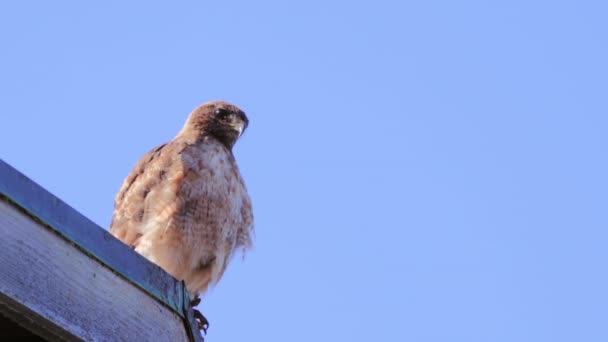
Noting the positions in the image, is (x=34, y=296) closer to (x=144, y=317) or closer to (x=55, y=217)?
(x=55, y=217)

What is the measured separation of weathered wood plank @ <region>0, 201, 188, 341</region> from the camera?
2312mm

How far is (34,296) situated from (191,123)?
21.5 ft

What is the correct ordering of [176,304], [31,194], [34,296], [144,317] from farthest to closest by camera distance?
[176,304] → [144,317] → [31,194] → [34,296]

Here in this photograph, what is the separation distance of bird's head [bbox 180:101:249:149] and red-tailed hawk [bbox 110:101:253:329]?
0.76 meters

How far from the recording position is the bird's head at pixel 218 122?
8672 mm

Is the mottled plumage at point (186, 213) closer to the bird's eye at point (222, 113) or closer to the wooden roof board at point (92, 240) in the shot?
the bird's eye at point (222, 113)

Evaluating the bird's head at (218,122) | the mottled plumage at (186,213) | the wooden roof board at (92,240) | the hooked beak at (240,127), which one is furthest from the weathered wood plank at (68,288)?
the hooked beak at (240,127)

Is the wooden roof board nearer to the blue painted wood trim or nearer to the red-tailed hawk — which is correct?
the blue painted wood trim

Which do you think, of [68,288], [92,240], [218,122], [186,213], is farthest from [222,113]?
[68,288]

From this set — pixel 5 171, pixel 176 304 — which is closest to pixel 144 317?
pixel 176 304

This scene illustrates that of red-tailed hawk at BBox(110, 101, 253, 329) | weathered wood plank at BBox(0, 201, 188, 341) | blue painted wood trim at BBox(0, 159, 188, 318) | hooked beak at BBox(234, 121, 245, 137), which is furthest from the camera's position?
hooked beak at BBox(234, 121, 245, 137)

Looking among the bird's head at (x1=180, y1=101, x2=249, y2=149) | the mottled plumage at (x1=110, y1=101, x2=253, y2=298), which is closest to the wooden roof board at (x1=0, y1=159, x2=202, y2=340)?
the mottled plumage at (x1=110, y1=101, x2=253, y2=298)

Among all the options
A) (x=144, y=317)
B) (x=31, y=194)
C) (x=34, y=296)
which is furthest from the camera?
(x=144, y=317)

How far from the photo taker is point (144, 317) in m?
2.71
